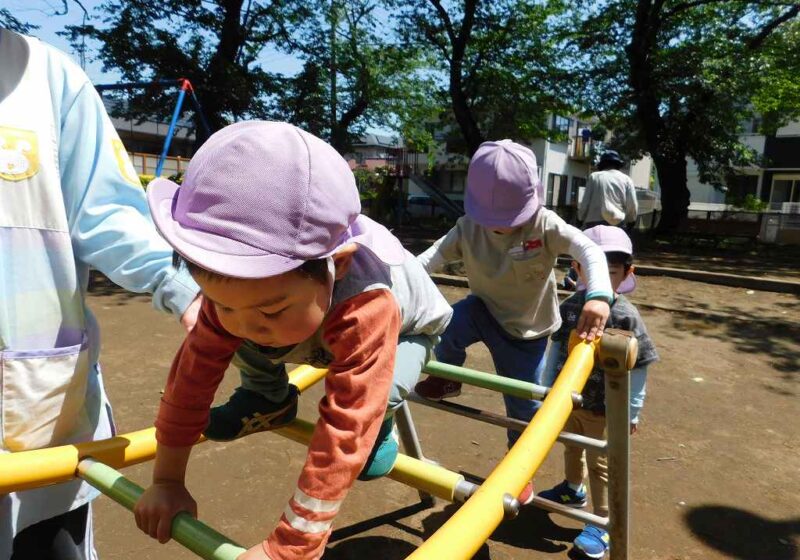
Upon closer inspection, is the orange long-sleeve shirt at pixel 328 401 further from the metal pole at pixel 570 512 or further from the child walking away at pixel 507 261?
the child walking away at pixel 507 261

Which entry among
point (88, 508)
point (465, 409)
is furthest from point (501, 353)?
point (88, 508)

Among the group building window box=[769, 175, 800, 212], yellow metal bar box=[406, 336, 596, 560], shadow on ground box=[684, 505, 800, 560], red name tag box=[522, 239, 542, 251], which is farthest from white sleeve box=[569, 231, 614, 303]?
building window box=[769, 175, 800, 212]

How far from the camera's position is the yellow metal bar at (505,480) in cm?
83

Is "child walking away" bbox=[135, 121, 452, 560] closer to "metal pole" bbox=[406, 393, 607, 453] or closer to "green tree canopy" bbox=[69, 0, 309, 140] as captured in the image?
"metal pole" bbox=[406, 393, 607, 453]

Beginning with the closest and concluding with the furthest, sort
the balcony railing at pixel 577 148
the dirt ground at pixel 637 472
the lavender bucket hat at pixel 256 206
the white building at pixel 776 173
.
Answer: the lavender bucket hat at pixel 256 206 < the dirt ground at pixel 637 472 < the white building at pixel 776 173 < the balcony railing at pixel 577 148

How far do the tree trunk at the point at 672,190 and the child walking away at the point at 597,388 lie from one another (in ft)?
40.7

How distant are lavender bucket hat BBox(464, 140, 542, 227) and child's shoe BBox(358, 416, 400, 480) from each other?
1054 mm

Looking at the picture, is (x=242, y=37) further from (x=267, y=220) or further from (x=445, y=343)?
(x=267, y=220)

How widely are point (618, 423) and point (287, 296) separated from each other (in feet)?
3.56

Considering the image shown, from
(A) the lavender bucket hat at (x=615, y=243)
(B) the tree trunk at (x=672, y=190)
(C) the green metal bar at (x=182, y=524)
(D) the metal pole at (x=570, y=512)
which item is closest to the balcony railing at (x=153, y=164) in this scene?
(B) the tree trunk at (x=672, y=190)

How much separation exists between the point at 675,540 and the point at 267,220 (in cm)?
219

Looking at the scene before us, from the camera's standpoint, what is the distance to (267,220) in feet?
2.60

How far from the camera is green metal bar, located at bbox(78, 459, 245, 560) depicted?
33.8 inches

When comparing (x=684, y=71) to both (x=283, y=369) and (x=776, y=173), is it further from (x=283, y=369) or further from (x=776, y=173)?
(x=776, y=173)
